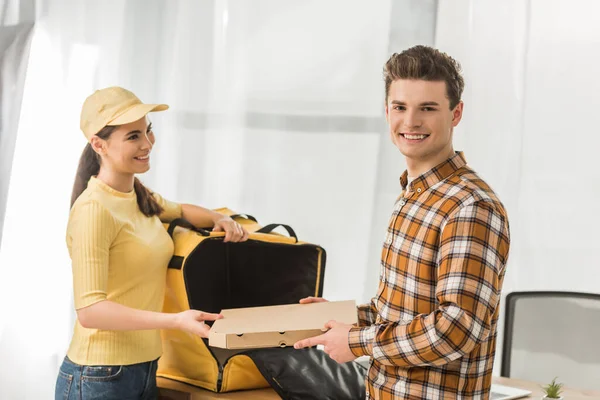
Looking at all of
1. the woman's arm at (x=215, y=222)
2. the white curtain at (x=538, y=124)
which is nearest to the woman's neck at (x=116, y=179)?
the woman's arm at (x=215, y=222)

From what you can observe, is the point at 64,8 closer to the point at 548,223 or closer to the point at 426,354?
the point at 426,354

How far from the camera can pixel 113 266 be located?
1970 millimetres

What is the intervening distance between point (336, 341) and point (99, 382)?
623 millimetres

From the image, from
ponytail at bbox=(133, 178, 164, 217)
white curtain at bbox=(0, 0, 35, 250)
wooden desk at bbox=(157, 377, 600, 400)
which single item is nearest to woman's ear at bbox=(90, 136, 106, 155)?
ponytail at bbox=(133, 178, 164, 217)

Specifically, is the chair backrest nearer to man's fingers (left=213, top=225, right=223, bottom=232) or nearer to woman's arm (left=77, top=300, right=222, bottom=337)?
man's fingers (left=213, top=225, right=223, bottom=232)

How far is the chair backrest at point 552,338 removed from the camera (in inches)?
114

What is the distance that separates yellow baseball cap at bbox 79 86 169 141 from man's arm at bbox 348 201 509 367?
867 millimetres

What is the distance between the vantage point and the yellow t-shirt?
190 centimetres

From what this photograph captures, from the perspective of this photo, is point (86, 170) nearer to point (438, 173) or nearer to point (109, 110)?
point (109, 110)

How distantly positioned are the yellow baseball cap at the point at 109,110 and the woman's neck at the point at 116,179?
10cm

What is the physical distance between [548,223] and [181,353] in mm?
2048

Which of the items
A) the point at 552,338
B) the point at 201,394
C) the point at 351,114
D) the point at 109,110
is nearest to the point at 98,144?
the point at 109,110

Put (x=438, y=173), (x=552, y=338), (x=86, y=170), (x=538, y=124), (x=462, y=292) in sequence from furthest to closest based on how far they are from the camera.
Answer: (x=538, y=124) → (x=552, y=338) → (x=86, y=170) → (x=438, y=173) → (x=462, y=292)

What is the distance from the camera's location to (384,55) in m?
3.87
